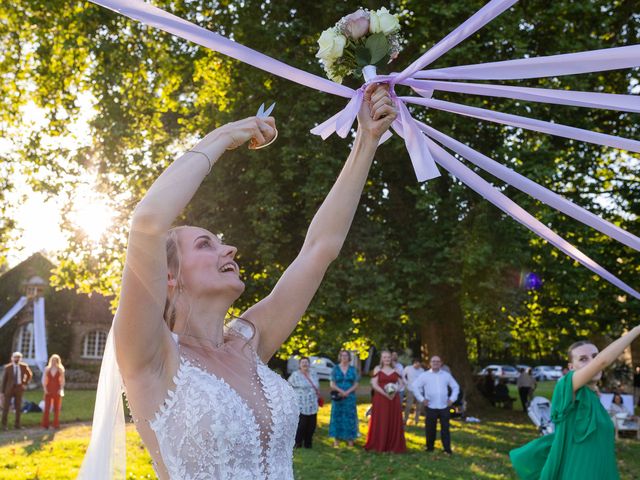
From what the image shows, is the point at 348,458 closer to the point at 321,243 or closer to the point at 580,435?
the point at 580,435

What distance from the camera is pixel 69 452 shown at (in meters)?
13.2

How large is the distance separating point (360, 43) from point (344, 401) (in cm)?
1336

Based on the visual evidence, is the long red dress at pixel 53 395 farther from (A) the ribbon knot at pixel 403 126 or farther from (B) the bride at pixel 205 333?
(A) the ribbon knot at pixel 403 126

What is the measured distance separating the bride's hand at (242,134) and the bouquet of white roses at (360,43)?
60 centimetres

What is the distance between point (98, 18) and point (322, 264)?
15.8 metres

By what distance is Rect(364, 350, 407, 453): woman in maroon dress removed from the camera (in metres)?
14.9

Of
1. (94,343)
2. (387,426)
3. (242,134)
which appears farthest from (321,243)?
(94,343)

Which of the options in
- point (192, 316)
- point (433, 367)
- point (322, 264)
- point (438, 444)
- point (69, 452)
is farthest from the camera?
point (438, 444)

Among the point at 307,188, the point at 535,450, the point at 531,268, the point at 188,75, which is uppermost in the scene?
the point at 188,75

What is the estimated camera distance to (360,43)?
120 inches

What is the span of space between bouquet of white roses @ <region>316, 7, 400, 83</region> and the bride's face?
0.93 m

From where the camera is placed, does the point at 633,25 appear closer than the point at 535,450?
No

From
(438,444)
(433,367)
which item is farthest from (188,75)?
(438,444)

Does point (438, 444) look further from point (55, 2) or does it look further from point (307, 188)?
point (55, 2)
